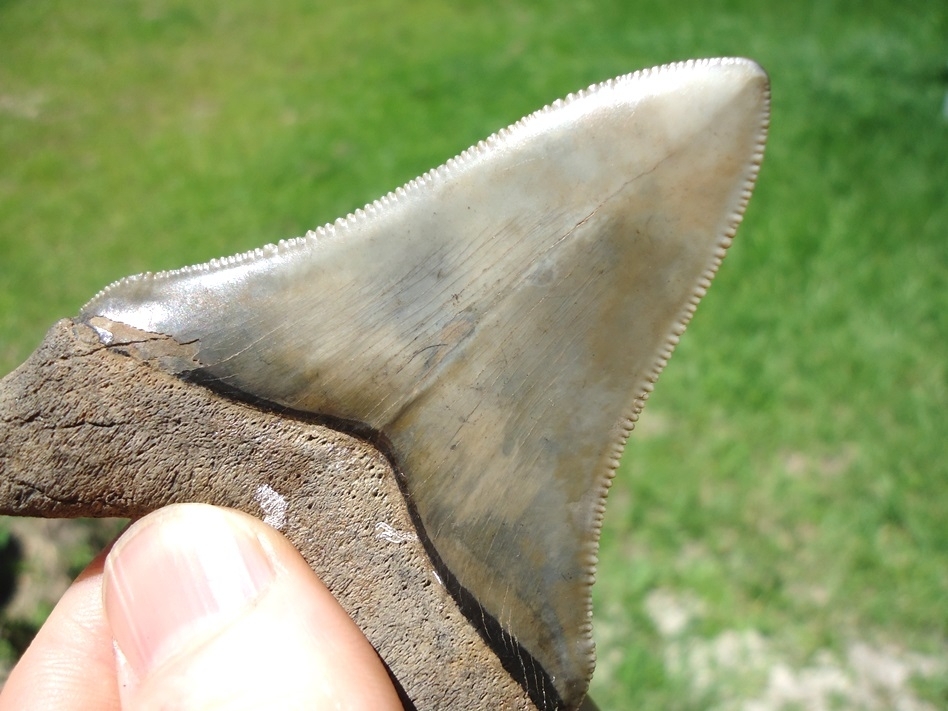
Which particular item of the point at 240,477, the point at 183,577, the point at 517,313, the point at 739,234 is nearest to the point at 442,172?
the point at 517,313

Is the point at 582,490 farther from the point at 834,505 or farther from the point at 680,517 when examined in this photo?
the point at 834,505

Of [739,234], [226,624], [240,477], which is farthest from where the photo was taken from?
[739,234]

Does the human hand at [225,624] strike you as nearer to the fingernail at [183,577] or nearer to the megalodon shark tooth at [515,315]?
the fingernail at [183,577]

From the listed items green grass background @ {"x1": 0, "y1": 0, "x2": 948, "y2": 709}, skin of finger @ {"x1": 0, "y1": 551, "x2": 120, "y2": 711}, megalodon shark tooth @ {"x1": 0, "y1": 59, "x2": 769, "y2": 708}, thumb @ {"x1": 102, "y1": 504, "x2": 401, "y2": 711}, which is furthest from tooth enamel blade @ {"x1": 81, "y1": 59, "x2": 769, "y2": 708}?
green grass background @ {"x1": 0, "y1": 0, "x2": 948, "y2": 709}

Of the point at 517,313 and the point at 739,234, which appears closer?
the point at 517,313

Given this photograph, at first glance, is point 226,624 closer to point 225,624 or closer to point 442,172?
point 225,624

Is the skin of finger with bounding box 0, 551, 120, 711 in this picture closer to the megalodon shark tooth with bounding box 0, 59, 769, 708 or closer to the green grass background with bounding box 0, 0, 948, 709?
the megalodon shark tooth with bounding box 0, 59, 769, 708
